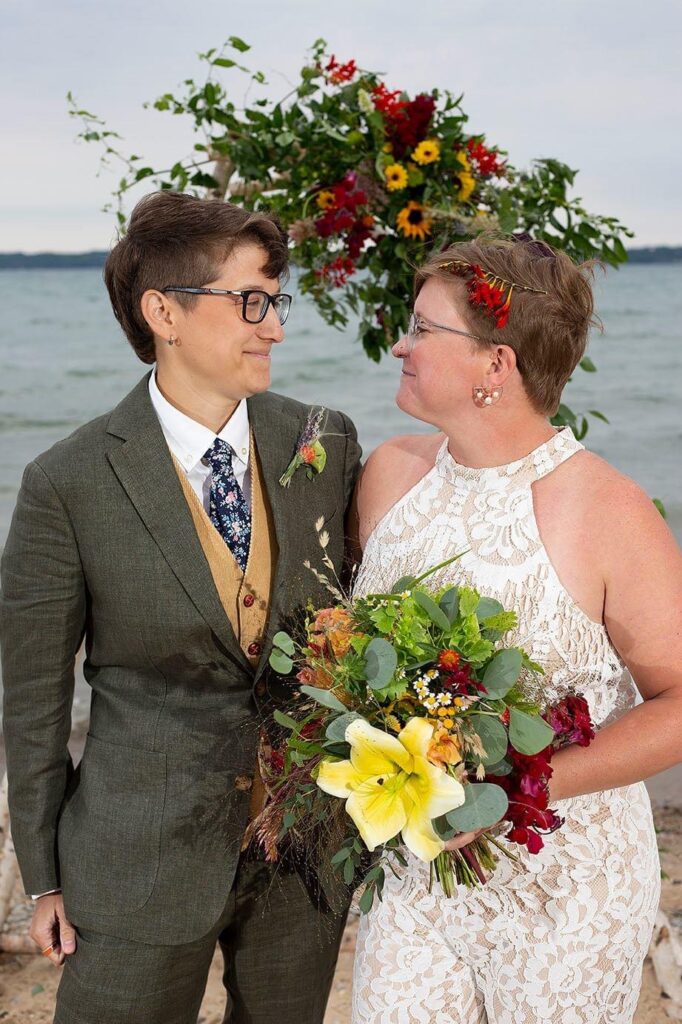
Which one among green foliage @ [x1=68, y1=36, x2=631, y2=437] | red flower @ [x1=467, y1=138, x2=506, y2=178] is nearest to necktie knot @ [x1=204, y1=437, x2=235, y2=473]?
Result: green foliage @ [x1=68, y1=36, x2=631, y2=437]

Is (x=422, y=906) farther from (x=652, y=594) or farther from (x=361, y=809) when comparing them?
(x=652, y=594)

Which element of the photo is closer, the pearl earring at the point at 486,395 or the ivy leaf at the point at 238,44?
the pearl earring at the point at 486,395

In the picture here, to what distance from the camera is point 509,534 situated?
2355 mm

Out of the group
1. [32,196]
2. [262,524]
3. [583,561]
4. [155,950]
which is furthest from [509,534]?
[32,196]

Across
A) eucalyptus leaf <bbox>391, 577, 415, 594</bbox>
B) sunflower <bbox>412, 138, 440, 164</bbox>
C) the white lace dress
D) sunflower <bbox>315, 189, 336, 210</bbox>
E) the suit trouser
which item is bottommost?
the suit trouser

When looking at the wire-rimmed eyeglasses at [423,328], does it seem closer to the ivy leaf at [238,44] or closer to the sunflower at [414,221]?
the sunflower at [414,221]

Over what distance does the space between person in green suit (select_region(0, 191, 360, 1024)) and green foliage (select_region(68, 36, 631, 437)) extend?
108 centimetres

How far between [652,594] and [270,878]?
116 cm

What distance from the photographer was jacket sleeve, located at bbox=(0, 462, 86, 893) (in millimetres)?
2264

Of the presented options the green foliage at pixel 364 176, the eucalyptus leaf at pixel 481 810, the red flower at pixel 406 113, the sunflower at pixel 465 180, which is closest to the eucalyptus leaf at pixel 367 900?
the eucalyptus leaf at pixel 481 810

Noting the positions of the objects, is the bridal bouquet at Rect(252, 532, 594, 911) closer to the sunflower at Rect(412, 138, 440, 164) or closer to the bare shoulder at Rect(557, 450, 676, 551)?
the bare shoulder at Rect(557, 450, 676, 551)

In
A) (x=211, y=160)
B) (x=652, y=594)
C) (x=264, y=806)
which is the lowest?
(x=264, y=806)

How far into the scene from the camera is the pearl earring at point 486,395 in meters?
2.35

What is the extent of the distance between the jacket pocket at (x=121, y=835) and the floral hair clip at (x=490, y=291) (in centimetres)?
124
